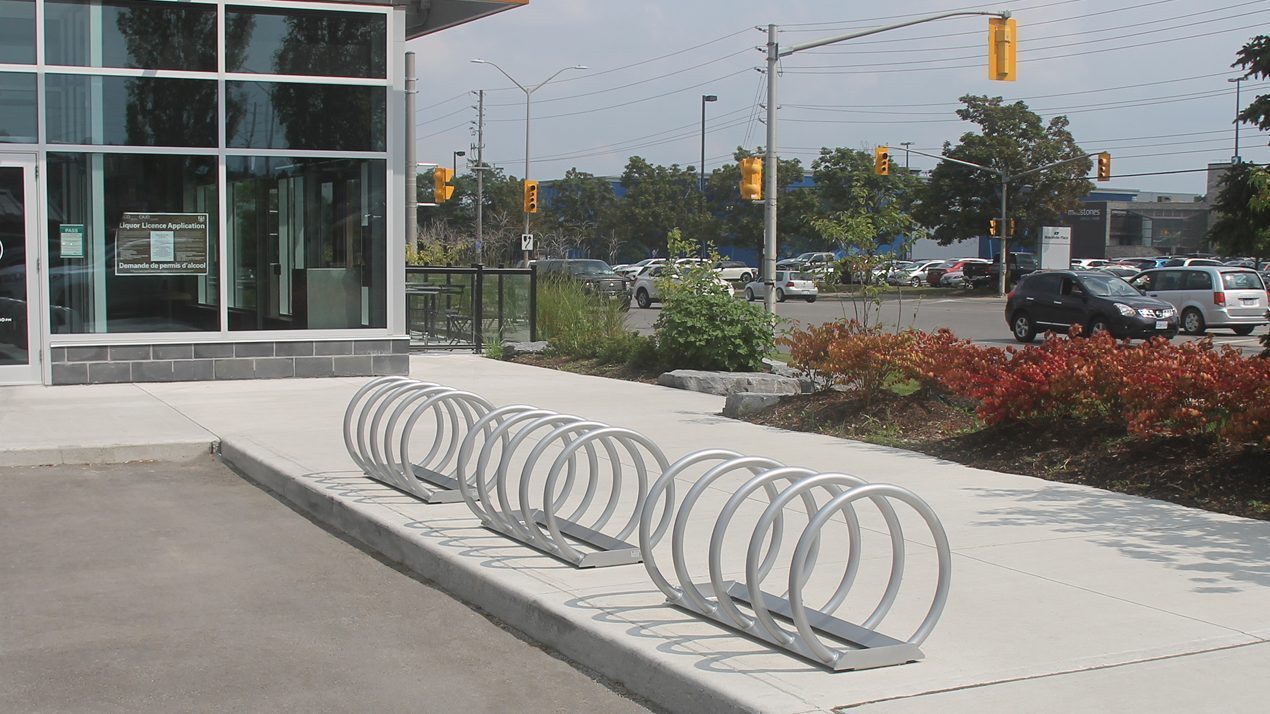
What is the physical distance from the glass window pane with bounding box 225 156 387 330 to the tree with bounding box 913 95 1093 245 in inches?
1981

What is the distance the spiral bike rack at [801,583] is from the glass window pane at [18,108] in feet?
38.5

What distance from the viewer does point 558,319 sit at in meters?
21.5

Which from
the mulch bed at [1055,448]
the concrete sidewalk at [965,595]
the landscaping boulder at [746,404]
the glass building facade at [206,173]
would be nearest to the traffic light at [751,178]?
the glass building facade at [206,173]

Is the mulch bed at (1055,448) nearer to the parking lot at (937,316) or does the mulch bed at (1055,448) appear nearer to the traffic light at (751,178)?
the parking lot at (937,316)

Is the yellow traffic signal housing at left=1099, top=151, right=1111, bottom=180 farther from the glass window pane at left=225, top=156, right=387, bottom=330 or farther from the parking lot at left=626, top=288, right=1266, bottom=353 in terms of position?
the glass window pane at left=225, top=156, right=387, bottom=330

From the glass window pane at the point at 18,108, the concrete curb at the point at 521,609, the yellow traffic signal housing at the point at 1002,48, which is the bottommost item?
the concrete curb at the point at 521,609

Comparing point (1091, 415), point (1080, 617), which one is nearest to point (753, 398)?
point (1091, 415)

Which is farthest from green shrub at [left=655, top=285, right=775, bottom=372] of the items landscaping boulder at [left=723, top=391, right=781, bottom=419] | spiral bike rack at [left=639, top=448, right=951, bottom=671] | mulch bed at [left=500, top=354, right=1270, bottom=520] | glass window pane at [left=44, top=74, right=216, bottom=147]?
spiral bike rack at [left=639, top=448, right=951, bottom=671]

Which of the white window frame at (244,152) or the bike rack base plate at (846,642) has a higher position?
the white window frame at (244,152)

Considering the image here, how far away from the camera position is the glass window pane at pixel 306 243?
15.9m

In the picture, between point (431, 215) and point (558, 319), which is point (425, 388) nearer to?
point (558, 319)

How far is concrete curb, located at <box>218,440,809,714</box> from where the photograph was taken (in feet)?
15.9

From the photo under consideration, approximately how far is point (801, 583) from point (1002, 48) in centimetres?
2237

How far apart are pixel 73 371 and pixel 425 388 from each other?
8003mm
